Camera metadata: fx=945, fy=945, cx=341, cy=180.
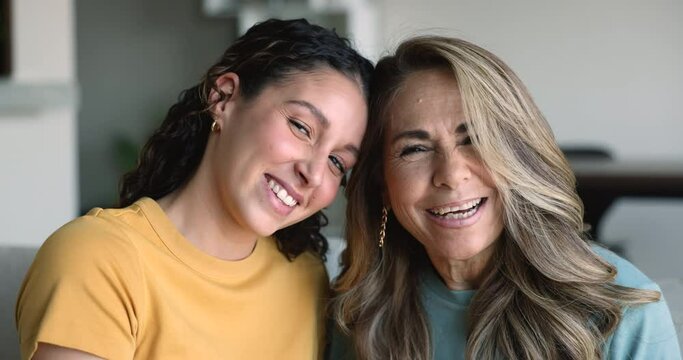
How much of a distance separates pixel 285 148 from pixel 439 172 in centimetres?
29

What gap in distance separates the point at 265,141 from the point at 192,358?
15.4 inches

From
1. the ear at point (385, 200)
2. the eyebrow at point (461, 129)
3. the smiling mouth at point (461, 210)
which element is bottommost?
the ear at point (385, 200)

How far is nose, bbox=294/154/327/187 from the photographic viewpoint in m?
1.67

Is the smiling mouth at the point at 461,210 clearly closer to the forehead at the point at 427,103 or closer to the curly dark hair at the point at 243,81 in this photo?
the forehead at the point at 427,103

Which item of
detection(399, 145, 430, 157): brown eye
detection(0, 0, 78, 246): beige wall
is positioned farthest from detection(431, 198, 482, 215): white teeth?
detection(0, 0, 78, 246): beige wall

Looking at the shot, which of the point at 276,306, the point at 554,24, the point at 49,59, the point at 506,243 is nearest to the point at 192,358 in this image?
the point at 276,306

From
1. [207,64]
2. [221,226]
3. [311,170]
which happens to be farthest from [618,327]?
[207,64]

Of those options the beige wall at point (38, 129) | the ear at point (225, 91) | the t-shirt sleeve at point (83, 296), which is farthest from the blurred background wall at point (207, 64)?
the t-shirt sleeve at point (83, 296)

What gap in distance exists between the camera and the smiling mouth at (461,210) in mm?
1733

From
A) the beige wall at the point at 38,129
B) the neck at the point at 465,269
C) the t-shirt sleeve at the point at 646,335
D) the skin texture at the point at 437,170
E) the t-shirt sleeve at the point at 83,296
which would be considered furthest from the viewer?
the beige wall at the point at 38,129

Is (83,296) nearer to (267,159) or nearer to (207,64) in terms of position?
(267,159)

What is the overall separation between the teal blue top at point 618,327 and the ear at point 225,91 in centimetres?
54

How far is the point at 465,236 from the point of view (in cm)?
175

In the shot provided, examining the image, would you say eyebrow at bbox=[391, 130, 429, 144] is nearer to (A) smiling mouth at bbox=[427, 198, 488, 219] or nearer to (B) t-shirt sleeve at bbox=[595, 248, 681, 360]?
A: (A) smiling mouth at bbox=[427, 198, 488, 219]
